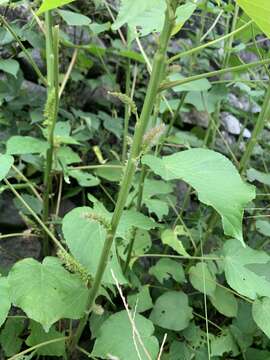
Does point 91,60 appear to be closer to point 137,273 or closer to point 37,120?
point 37,120

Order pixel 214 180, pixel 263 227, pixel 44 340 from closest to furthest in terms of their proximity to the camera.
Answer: pixel 214 180 → pixel 44 340 → pixel 263 227

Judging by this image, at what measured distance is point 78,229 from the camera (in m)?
0.83

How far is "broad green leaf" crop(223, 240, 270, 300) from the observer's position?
3.03 feet

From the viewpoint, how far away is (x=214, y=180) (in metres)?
0.68

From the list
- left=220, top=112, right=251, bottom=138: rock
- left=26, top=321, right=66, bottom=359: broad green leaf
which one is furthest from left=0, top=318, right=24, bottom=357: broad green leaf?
left=220, top=112, right=251, bottom=138: rock

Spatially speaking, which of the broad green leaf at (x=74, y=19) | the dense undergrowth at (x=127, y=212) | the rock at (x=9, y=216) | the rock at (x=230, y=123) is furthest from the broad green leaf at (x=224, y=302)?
the rock at (x=230, y=123)

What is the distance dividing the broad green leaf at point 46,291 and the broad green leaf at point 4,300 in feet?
0.03

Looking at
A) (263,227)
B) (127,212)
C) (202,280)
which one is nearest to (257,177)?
(263,227)

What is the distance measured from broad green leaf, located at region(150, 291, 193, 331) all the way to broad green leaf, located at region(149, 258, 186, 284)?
4 cm

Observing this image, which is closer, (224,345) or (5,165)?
(5,165)

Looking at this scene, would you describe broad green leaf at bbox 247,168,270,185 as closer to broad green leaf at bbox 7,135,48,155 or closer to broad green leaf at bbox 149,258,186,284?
broad green leaf at bbox 149,258,186,284

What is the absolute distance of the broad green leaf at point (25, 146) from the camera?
104 centimetres

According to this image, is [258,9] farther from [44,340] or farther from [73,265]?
[44,340]

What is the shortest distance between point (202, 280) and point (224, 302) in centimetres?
→ 9
